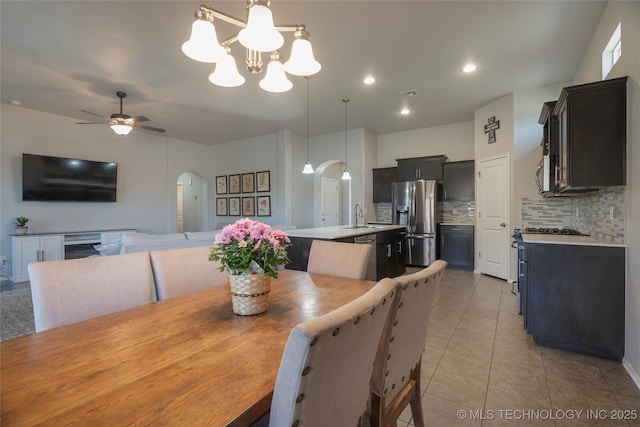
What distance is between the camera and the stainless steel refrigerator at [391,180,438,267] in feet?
18.4

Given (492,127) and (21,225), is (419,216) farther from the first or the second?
(21,225)

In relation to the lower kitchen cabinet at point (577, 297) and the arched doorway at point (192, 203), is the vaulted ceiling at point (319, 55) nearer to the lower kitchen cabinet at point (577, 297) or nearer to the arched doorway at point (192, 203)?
the lower kitchen cabinet at point (577, 297)

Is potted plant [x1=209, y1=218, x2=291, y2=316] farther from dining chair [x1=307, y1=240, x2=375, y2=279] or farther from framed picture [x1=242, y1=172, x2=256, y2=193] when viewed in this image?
framed picture [x1=242, y1=172, x2=256, y2=193]

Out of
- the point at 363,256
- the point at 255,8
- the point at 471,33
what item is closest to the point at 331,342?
the point at 363,256

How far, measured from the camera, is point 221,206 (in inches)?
310

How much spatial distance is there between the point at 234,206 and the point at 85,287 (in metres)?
6.42

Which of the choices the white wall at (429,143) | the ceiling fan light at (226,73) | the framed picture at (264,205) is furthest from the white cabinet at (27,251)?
the white wall at (429,143)


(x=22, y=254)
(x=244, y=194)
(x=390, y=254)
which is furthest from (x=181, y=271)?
(x=244, y=194)

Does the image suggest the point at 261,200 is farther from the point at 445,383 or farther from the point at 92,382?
the point at 92,382

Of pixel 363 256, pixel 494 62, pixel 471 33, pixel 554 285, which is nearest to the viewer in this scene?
pixel 363 256

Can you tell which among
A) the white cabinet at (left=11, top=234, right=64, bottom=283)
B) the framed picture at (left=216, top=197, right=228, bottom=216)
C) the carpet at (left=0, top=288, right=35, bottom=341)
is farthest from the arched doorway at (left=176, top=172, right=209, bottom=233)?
the carpet at (left=0, top=288, right=35, bottom=341)

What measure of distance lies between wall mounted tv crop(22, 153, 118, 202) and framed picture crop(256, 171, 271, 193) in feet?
9.55

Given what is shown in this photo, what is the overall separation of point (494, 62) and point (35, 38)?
4988mm

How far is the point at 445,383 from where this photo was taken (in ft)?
6.38
